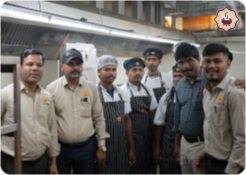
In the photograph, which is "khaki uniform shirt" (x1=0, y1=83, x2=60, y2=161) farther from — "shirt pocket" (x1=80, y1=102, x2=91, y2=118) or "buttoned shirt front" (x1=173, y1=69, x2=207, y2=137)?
"buttoned shirt front" (x1=173, y1=69, x2=207, y2=137)

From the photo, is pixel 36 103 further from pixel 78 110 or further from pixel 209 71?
pixel 209 71

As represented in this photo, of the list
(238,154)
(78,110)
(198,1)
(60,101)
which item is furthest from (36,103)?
(198,1)

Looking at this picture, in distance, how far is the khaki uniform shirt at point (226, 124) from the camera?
155 centimetres

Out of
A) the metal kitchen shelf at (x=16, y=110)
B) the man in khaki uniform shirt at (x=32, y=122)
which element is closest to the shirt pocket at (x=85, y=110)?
the man in khaki uniform shirt at (x=32, y=122)

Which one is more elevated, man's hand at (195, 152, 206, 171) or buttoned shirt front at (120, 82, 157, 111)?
buttoned shirt front at (120, 82, 157, 111)

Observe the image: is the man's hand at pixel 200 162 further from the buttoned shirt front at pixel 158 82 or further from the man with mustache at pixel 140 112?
the buttoned shirt front at pixel 158 82

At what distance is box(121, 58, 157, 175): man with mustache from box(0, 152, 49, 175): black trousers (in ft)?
3.45

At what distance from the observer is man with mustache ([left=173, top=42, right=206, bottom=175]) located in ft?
6.29

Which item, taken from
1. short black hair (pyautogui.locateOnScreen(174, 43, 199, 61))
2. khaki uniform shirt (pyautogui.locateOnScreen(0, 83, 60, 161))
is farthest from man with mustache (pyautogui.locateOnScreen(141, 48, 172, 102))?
khaki uniform shirt (pyautogui.locateOnScreen(0, 83, 60, 161))

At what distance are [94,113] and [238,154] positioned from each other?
47.6 inches

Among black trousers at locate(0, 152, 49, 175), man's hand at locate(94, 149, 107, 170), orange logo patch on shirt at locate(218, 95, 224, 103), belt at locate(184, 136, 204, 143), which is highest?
orange logo patch on shirt at locate(218, 95, 224, 103)

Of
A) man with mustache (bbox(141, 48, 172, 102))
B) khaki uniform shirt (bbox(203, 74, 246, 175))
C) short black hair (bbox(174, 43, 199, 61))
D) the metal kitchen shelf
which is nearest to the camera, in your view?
the metal kitchen shelf

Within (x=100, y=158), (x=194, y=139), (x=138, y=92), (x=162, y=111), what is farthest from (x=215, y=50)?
(x=100, y=158)

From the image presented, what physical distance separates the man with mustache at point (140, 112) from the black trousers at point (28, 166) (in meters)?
1.05
